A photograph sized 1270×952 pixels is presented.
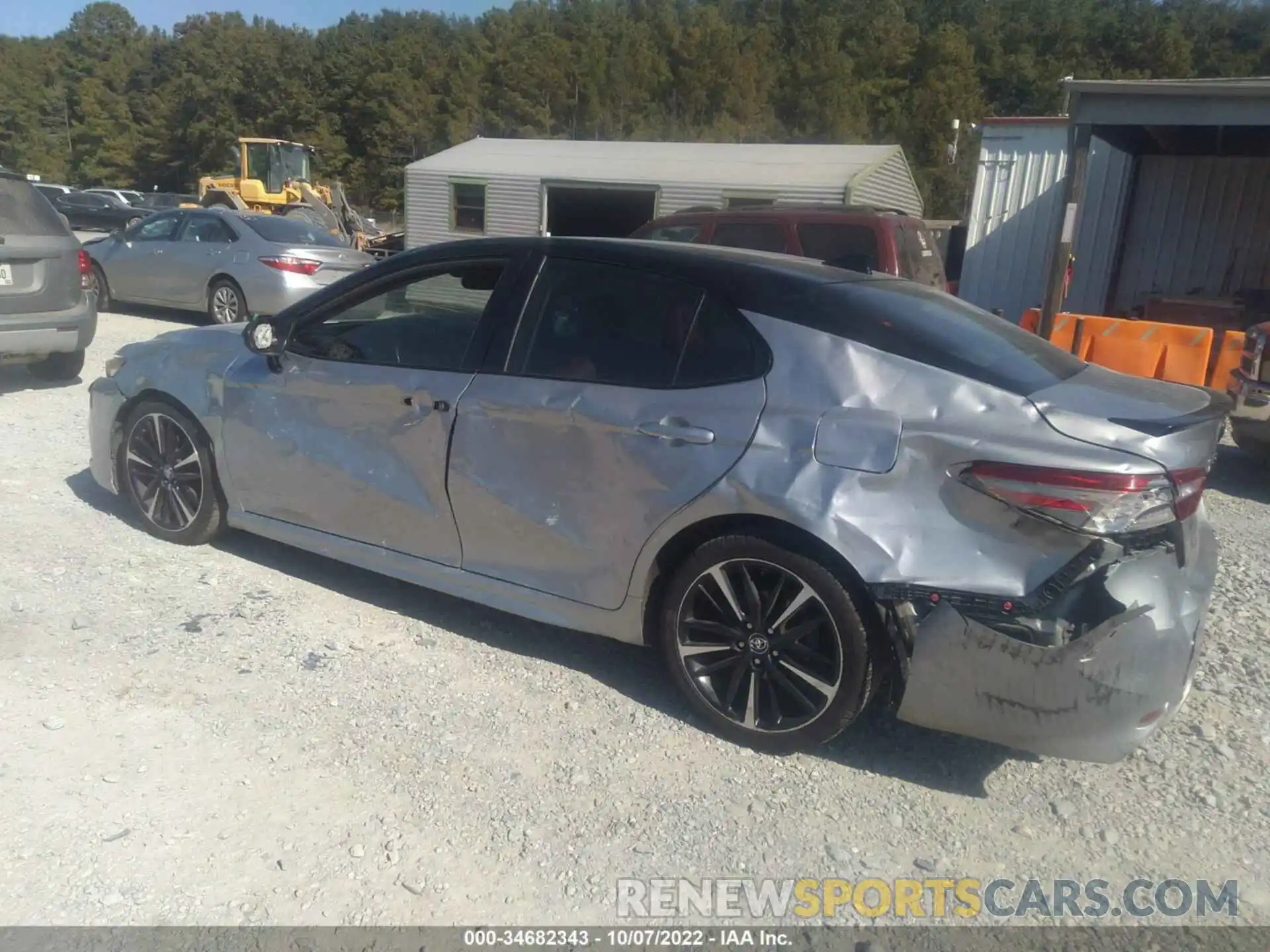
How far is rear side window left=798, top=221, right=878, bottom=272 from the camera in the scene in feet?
29.5


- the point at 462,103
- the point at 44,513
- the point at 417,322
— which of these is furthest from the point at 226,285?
the point at 462,103

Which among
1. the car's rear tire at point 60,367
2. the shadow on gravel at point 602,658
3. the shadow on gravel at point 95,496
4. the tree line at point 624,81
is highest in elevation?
the tree line at point 624,81

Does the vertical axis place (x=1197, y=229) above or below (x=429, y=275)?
above

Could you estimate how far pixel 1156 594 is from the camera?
2777mm

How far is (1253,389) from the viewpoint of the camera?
6645mm

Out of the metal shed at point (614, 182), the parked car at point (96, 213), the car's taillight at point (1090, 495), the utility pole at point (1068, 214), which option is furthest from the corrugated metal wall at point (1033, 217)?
the parked car at point (96, 213)

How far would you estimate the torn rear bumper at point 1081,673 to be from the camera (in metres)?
2.72

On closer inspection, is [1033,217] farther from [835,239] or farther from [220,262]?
[220,262]

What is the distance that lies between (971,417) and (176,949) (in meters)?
2.46

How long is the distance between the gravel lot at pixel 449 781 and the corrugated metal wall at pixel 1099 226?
41.1ft

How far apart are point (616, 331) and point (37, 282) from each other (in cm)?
576

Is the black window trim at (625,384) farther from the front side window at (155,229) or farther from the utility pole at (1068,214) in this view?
the front side window at (155,229)

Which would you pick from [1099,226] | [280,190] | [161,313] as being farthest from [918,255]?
[280,190]

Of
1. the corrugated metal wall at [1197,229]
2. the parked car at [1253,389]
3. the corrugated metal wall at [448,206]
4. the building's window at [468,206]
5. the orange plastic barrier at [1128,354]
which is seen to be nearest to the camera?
the parked car at [1253,389]
